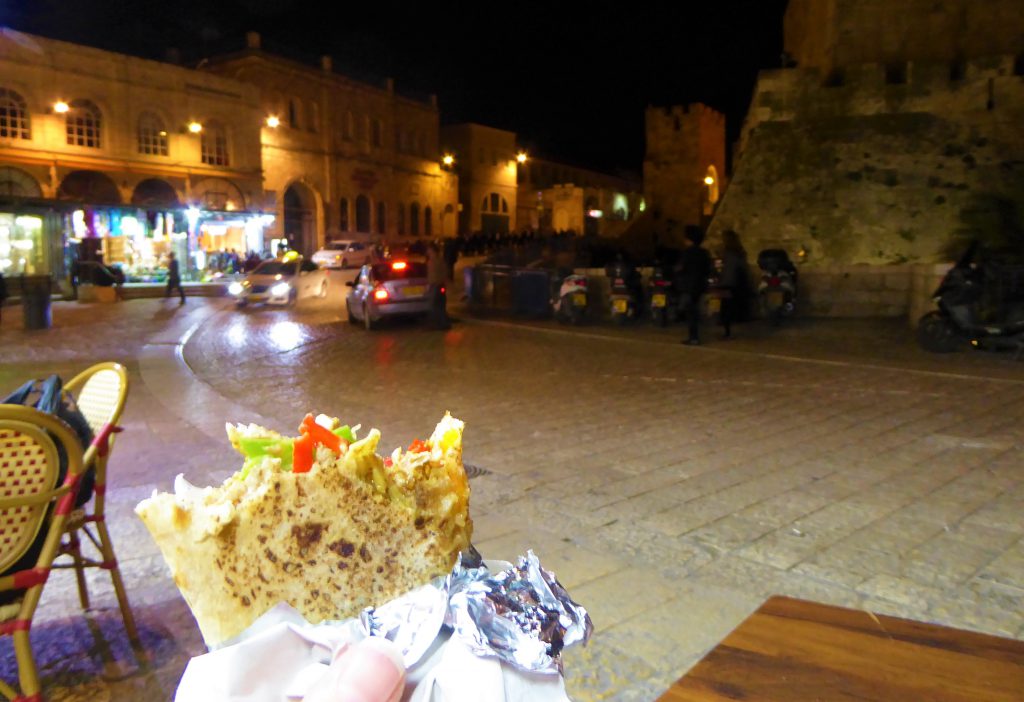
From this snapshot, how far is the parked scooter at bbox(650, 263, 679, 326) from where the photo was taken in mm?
14680

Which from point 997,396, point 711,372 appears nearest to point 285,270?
point 711,372

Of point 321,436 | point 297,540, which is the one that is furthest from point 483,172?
point 297,540

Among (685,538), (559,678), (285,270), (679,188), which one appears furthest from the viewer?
(679,188)

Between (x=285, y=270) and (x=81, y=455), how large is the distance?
20376mm

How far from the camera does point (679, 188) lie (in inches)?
1356

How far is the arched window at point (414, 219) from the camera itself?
166ft

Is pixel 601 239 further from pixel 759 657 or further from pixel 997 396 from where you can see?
pixel 759 657

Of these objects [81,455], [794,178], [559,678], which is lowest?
[559,678]

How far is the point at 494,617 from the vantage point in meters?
1.63

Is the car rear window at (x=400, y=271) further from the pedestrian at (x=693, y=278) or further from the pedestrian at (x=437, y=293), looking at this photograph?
the pedestrian at (x=693, y=278)

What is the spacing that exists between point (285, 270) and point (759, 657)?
21.7 meters

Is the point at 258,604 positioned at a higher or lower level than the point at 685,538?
higher

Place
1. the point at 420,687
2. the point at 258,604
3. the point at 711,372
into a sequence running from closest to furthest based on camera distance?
the point at 420,687 < the point at 258,604 < the point at 711,372

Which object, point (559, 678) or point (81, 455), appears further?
point (81, 455)
